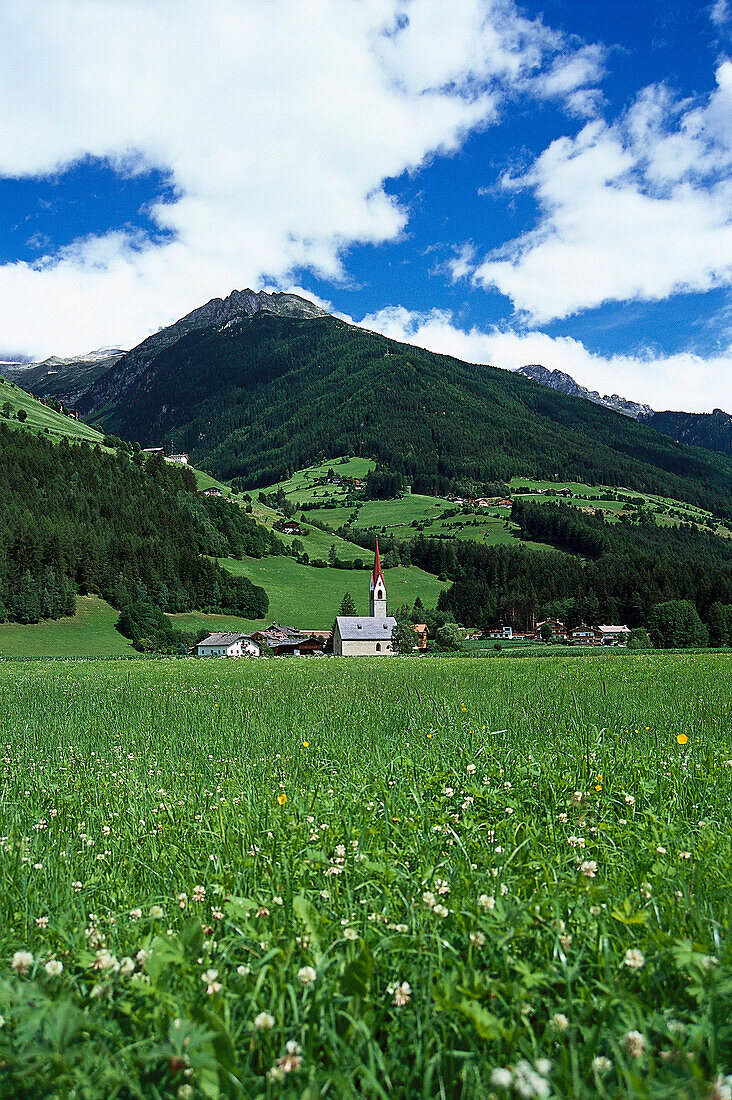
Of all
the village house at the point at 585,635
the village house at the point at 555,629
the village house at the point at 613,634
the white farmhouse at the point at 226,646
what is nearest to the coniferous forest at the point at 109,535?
the white farmhouse at the point at 226,646

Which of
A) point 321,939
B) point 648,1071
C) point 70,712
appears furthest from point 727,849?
point 70,712

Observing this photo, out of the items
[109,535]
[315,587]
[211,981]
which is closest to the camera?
[211,981]

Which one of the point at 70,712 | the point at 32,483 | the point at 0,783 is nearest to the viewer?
the point at 0,783

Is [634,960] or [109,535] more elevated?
[109,535]

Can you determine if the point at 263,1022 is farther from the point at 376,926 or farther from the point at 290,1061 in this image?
the point at 376,926

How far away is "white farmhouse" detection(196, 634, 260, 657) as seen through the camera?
344 feet

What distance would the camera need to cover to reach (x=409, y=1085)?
2.22 m

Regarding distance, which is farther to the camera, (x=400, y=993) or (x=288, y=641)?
(x=288, y=641)

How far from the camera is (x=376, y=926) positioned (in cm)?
319

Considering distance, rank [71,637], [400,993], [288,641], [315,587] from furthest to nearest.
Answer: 1. [315,587]
2. [288,641]
3. [71,637]
4. [400,993]

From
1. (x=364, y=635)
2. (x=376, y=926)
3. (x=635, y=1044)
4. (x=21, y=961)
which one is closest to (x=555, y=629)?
(x=364, y=635)

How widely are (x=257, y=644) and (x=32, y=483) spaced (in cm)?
7083

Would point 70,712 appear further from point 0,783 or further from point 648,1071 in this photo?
point 648,1071

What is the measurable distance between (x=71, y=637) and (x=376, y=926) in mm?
103738
